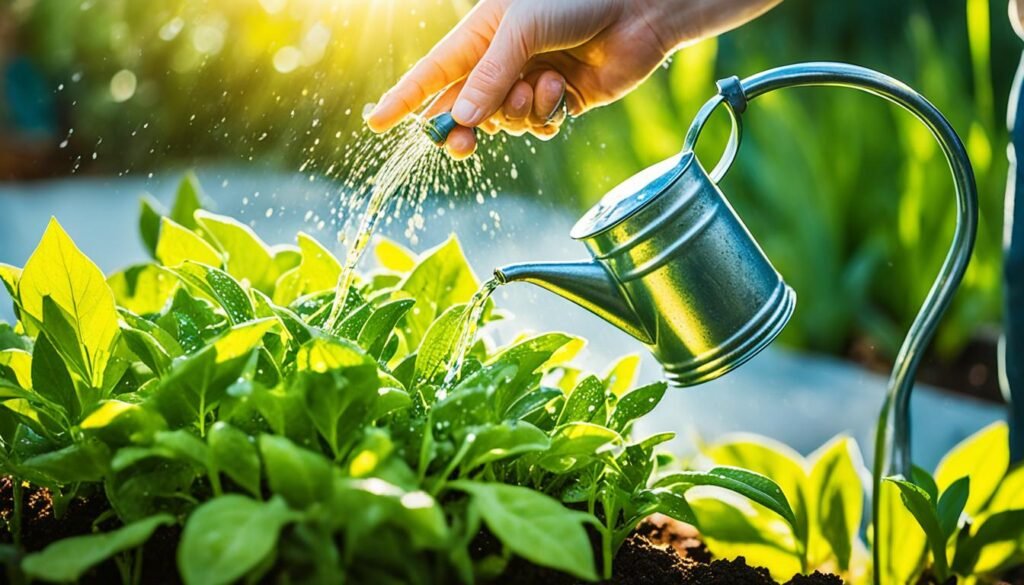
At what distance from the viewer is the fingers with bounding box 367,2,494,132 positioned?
1.36 meters

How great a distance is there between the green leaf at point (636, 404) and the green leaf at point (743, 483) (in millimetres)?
74

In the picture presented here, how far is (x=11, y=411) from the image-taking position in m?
1.07

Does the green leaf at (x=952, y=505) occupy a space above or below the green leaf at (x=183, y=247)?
below

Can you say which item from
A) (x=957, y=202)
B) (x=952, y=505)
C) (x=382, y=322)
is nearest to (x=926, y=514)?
(x=952, y=505)

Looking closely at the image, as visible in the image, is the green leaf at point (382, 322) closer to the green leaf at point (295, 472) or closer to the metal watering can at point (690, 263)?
the metal watering can at point (690, 263)

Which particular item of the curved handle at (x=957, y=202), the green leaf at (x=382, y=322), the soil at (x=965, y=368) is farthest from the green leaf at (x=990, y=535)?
the soil at (x=965, y=368)

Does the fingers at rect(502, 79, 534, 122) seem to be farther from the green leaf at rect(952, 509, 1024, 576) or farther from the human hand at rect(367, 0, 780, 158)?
the green leaf at rect(952, 509, 1024, 576)

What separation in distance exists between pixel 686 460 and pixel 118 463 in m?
0.93

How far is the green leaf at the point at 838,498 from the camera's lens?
1276 mm

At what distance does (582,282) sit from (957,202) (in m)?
0.46

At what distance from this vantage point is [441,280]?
1305 mm

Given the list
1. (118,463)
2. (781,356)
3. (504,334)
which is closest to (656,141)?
(781,356)

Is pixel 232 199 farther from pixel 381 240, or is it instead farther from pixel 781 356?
pixel 381 240

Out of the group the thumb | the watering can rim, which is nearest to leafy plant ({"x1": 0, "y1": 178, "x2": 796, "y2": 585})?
the watering can rim
